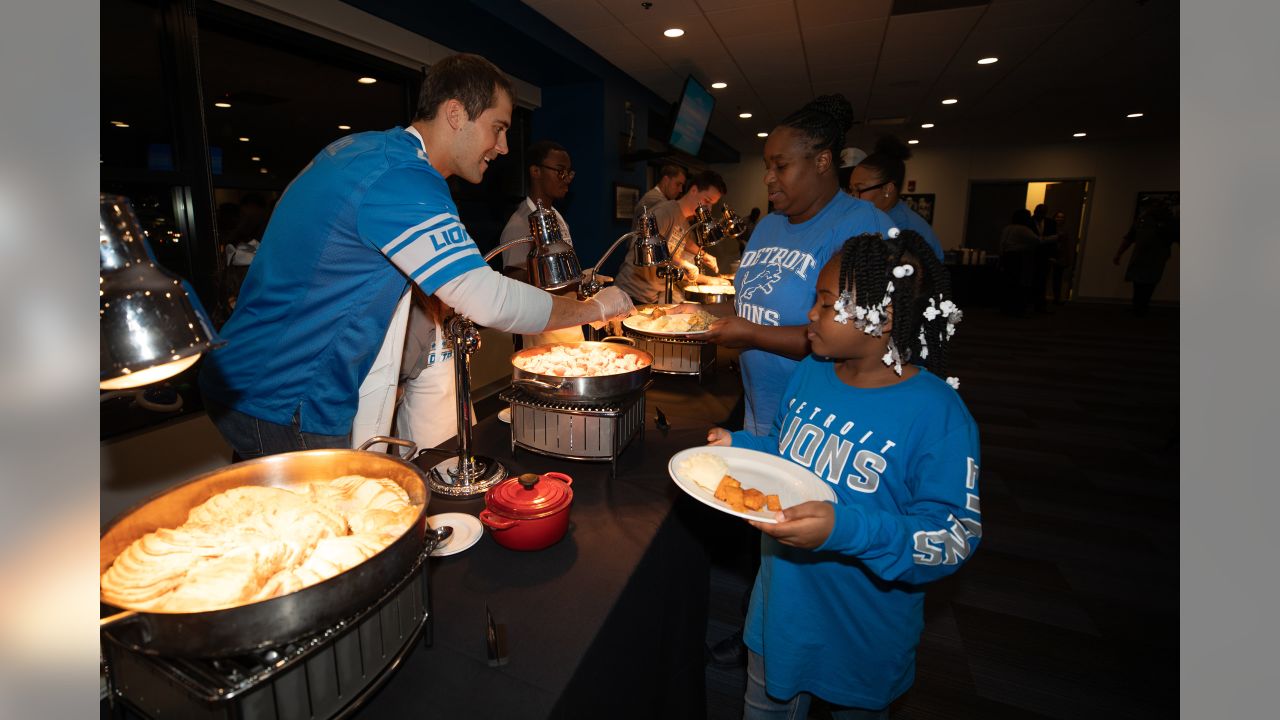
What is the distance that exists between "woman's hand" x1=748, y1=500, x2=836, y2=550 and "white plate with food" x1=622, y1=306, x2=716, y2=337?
4.38 feet

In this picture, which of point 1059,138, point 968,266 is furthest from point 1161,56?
point 1059,138

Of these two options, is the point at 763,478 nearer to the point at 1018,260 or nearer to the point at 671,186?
the point at 671,186

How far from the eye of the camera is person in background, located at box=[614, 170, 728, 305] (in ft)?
13.2

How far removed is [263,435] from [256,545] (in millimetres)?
789

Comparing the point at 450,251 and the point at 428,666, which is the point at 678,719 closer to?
the point at 428,666

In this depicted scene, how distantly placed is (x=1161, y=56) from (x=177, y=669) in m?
8.50

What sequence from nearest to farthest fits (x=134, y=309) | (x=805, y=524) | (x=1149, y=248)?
(x=134, y=309), (x=805, y=524), (x=1149, y=248)

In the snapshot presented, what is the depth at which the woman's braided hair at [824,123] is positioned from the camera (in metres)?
1.90

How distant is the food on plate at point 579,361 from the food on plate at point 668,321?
0.56 meters

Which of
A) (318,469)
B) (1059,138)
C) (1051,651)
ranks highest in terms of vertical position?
(1059,138)

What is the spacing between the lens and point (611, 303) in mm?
1821

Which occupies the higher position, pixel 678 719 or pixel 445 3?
pixel 445 3

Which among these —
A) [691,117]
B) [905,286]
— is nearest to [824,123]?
[905,286]

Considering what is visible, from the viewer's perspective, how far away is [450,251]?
1.32 meters
